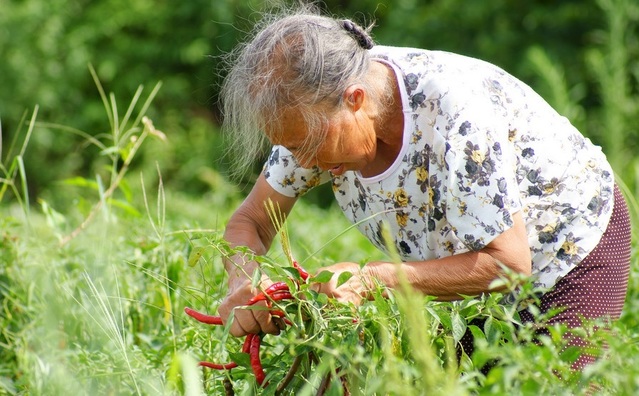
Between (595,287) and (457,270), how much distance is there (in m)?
0.43

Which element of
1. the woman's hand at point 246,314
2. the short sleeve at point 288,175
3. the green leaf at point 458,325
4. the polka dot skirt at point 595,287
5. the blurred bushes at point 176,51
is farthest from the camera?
the blurred bushes at point 176,51

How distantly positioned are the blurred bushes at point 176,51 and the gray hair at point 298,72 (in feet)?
16.0

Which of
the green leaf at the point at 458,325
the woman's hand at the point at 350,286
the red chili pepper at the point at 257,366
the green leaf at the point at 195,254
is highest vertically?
the green leaf at the point at 458,325

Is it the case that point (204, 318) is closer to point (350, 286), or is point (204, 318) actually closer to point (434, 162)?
point (350, 286)

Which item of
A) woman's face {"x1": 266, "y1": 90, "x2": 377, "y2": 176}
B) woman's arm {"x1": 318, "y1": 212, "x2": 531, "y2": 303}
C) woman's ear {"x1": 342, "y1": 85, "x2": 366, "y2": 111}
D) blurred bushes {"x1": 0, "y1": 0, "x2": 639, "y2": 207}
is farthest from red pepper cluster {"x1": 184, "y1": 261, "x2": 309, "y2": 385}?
blurred bushes {"x1": 0, "y1": 0, "x2": 639, "y2": 207}

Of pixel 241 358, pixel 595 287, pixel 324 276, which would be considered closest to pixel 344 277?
pixel 324 276

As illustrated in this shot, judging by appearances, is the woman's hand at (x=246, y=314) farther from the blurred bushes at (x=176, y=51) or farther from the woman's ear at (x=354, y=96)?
the blurred bushes at (x=176, y=51)

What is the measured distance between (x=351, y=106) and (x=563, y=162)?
520 mm

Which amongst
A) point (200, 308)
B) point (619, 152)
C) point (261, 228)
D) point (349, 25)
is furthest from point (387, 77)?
point (619, 152)

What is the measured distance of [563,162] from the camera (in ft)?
7.64

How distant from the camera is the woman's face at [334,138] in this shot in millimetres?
2158

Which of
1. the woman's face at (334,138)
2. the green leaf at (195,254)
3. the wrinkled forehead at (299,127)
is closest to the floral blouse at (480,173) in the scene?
the woman's face at (334,138)

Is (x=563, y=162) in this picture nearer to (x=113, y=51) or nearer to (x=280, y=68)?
(x=280, y=68)

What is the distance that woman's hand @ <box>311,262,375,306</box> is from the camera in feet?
6.69
